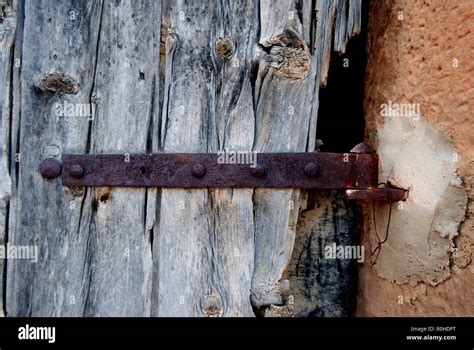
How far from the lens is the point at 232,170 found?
958 mm

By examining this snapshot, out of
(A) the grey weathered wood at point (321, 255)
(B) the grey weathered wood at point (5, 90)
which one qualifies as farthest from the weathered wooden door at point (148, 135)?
(A) the grey weathered wood at point (321, 255)

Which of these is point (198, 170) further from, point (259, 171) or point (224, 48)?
point (224, 48)

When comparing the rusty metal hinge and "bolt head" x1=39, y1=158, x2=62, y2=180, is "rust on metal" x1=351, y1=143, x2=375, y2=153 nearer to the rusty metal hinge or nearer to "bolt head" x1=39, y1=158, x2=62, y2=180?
the rusty metal hinge

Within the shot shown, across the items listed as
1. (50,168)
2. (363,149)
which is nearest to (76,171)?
(50,168)

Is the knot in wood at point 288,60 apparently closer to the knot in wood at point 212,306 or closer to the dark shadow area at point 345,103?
the dark shadow area at point 345,103

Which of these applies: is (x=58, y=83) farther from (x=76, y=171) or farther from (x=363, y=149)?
(x=363, y=149)

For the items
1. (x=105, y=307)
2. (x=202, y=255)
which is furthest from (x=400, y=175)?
(x=105, y=307)

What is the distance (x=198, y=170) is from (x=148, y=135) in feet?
0.42

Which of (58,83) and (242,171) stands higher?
(58,83)

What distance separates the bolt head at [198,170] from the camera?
95cm

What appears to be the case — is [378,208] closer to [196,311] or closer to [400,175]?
[400,175]

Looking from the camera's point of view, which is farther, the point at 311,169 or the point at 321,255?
the point at 321,255

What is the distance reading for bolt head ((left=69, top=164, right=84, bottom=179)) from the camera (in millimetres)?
966

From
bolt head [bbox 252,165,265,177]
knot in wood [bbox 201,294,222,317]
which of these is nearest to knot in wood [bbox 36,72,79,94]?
bolt head [bbox 252,165,265,177]
